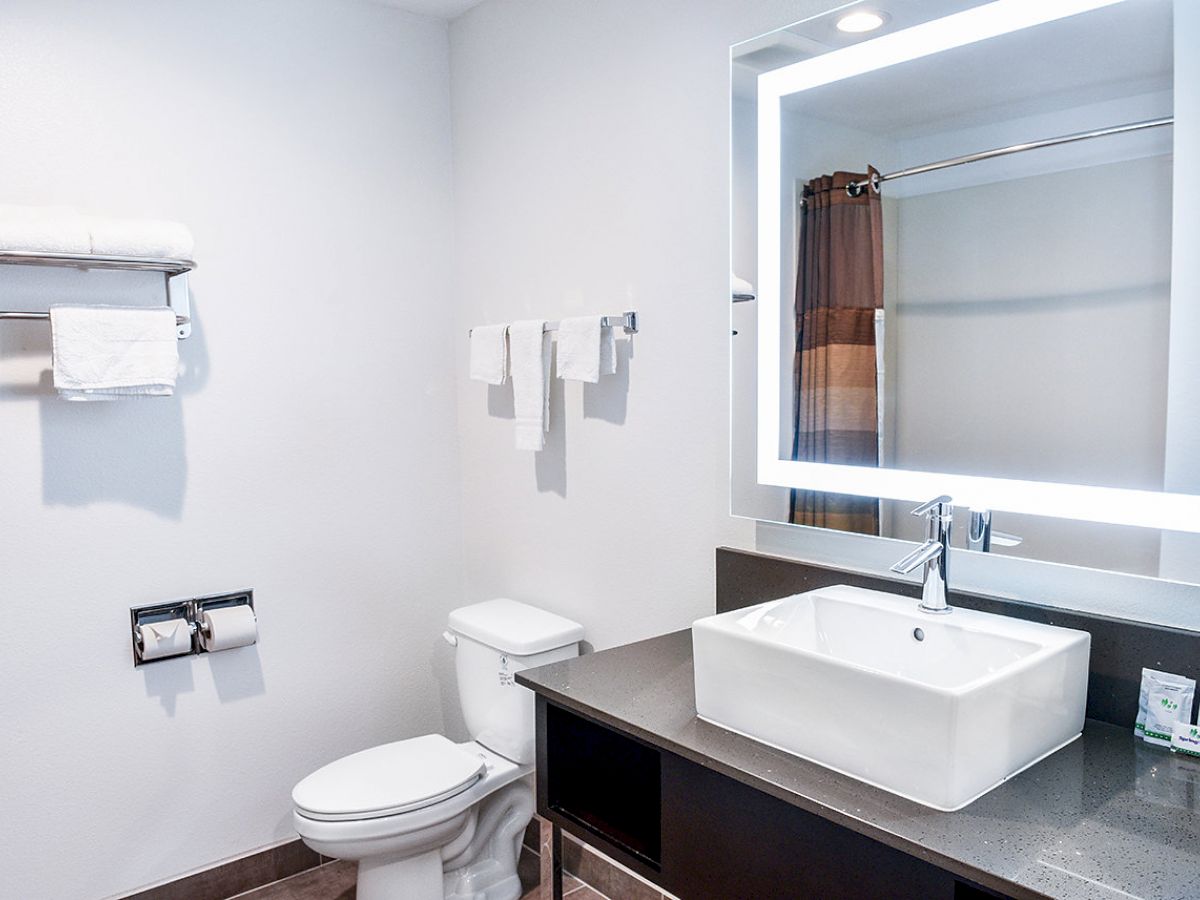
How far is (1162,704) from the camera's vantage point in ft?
4.29

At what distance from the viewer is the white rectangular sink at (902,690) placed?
1.15 metres

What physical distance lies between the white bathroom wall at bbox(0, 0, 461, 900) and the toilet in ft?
1.26

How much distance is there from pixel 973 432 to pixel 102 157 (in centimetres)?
207

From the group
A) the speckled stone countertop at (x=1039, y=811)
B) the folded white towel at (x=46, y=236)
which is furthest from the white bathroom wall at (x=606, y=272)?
the folded white towel at (x=46, y=236)

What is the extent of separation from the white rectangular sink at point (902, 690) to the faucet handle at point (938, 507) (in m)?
0.17

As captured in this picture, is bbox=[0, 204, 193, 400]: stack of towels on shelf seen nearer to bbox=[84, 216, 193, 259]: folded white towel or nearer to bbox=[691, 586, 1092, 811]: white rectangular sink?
bbox=[84, 216, 193, 259]: folded white towel

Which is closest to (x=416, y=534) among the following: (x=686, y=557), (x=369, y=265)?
(x=369, y=265)

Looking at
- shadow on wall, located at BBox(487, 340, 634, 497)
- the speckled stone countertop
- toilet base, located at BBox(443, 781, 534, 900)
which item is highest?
shadow on wall, located at BBox(487, 340, 634, 497)

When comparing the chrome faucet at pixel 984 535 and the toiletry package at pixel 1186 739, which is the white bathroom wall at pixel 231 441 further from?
the toiletry package at pixel 1186 739

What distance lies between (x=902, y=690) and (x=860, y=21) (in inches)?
47.3

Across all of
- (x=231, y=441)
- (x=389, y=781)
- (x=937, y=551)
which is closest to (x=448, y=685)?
(x=389, y=781)

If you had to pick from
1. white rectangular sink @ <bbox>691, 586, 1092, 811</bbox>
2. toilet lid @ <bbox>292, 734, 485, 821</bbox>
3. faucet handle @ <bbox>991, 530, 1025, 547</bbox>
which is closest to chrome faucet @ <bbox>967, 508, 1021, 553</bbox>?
Answer: faucet handle @ <bbox>991, 530, 1025, 547</bbox>

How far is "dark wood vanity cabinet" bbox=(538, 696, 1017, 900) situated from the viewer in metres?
1.14

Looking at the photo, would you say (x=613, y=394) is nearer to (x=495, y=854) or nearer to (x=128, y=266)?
(x=128, y=266)
